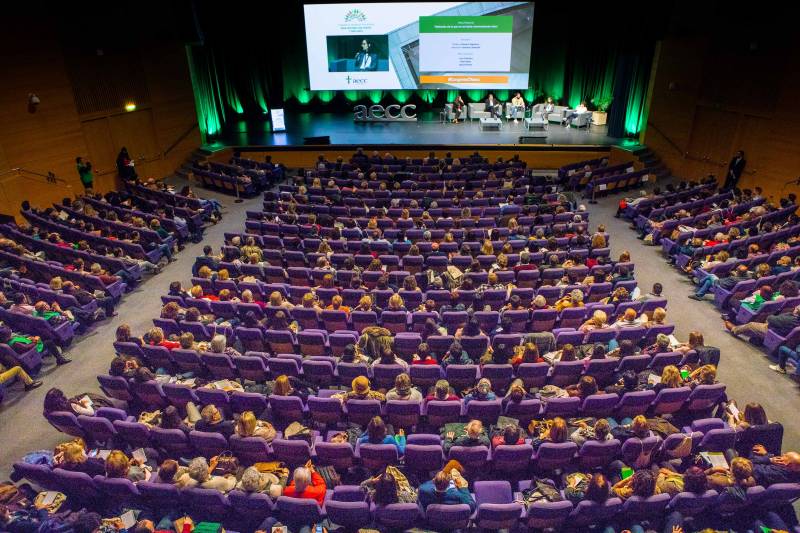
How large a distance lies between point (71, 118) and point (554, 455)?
15.4m

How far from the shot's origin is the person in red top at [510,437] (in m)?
5.28

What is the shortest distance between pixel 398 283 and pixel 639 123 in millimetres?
13554

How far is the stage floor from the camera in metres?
18.0

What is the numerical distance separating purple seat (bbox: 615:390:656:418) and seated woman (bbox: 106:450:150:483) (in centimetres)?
531

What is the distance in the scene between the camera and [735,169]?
544 inches

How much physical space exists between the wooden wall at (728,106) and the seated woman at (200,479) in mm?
14325

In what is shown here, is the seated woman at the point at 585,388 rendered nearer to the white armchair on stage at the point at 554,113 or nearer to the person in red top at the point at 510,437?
the person in red top at the point at 510,437

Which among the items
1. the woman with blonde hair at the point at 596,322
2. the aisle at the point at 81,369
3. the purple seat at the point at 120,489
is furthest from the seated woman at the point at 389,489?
the aisle at the point at 81,369

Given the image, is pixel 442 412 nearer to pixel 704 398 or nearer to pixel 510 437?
pixel 510 437

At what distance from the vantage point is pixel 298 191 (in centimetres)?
1344

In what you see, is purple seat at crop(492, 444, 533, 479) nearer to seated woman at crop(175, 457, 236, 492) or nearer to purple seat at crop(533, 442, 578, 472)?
purple seat at crop(533, 442, 578, 472)

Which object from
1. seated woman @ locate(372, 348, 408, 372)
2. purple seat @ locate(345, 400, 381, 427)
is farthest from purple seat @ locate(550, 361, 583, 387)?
purple seat @ locate(345, 400, 381, 427)

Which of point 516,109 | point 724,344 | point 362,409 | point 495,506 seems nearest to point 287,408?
point 362,409

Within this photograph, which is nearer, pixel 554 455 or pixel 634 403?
pixel 554 455
